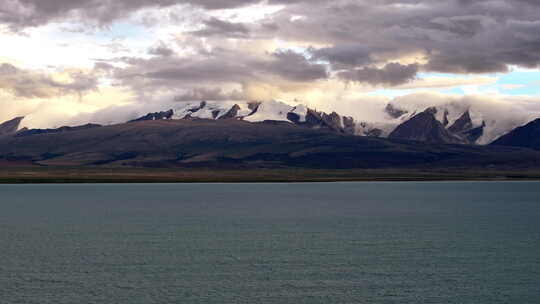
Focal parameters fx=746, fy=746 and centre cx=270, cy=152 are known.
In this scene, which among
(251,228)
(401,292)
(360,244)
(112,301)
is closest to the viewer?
(112,301)

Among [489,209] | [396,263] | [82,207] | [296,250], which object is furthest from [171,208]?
[396,263]

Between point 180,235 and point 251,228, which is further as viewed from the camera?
point 251,228

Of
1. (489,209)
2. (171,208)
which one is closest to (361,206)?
(489,209)

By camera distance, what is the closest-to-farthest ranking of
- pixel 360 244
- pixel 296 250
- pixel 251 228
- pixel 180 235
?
pixel 296 250
pixel 360 244
pixel 180 235
pixel 251 228

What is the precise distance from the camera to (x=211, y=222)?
11200 cm

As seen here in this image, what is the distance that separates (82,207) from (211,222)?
4694cm

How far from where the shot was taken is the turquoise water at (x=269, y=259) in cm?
5394

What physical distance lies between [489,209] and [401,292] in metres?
98.0

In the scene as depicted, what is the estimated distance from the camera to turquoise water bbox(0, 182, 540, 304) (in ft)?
177

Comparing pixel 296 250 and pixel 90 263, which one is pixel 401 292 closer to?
pixel 296 250

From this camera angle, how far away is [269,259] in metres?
69.9

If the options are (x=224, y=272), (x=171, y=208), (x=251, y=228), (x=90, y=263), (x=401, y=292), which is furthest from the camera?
(x=171, y=208)

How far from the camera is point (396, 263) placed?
222 feet

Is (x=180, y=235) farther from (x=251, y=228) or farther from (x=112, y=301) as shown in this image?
(x=112, y=301)
